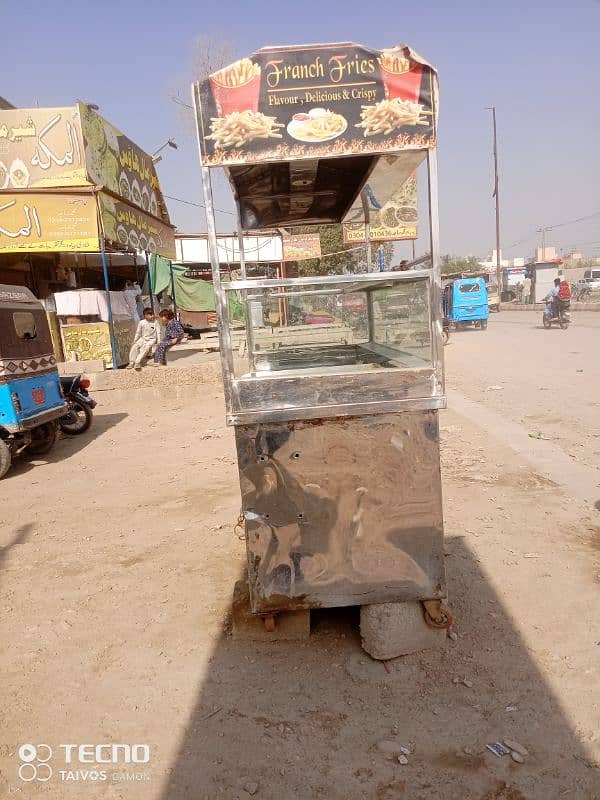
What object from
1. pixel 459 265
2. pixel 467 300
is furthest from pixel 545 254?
pixel 467 300

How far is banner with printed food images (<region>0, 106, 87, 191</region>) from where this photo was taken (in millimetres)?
8984

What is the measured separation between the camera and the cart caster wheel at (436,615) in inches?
97.7

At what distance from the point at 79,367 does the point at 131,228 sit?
288cm

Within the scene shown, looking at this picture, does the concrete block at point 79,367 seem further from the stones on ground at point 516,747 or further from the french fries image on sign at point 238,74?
the stones on ground at point 516,747

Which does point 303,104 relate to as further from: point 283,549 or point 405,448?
point 283,549

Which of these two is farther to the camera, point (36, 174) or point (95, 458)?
point (36, 174)

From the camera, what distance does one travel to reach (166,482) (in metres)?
5.23

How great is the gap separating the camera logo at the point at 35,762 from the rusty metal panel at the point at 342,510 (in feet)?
3.32

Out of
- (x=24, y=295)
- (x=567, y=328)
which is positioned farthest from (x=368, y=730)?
Answer: (x=567, y=328)

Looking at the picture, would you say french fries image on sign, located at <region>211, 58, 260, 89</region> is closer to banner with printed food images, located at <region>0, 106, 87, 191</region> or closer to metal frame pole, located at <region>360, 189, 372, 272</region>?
metal frame pole, located at <region>360, 189, 372, 272</region>

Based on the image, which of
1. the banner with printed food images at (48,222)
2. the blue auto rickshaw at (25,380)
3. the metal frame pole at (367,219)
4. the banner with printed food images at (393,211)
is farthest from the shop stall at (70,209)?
the metal frame pole at (367,219)

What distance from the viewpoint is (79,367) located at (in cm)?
A: 947

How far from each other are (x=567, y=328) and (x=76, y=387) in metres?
15.9

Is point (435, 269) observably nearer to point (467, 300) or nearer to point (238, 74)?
point (238, 74)
